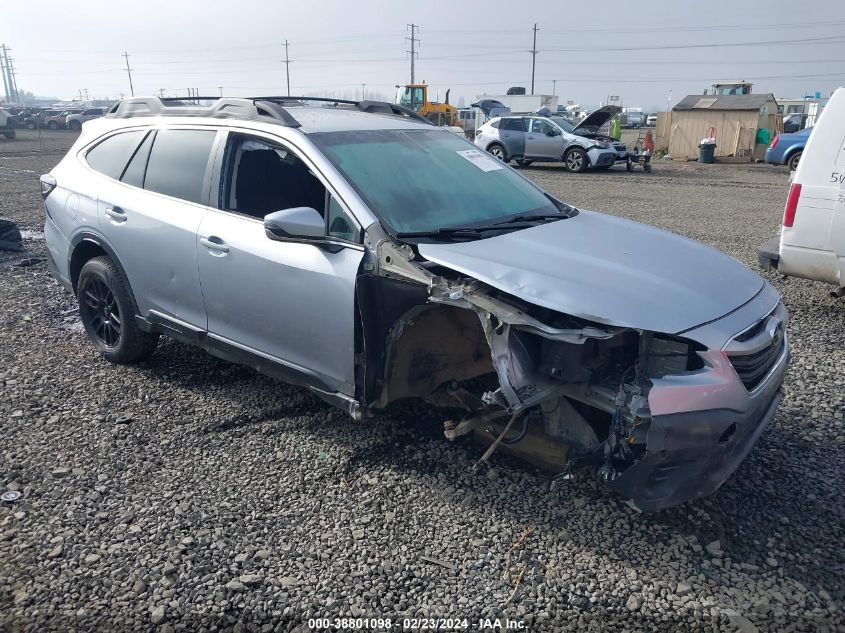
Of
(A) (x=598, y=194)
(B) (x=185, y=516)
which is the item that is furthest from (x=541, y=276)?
(A) (x=598, y=194)

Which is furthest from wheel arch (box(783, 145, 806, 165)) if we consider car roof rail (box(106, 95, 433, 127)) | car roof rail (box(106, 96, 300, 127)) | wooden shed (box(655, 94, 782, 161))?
car roof rail (box(106, 96, 300, 127))

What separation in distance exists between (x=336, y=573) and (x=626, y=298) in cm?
173

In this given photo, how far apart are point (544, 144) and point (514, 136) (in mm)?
1028

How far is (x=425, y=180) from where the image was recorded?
3.98m

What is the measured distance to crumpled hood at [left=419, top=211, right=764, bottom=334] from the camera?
2.95 metres

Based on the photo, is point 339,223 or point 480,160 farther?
point 480,160

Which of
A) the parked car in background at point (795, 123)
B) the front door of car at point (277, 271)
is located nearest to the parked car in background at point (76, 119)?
the parked car in background at point (795, 123)

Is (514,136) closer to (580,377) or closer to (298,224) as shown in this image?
(298,224)

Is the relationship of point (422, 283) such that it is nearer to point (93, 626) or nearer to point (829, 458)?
point (93, 626)

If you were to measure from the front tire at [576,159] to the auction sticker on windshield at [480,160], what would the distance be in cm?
1770

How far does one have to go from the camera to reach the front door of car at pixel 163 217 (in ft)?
13.9

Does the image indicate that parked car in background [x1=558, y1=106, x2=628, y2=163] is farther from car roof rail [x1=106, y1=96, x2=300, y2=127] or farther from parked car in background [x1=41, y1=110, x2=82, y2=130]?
parked car in background [x1=41, y1=110, x2=82, y2=130]

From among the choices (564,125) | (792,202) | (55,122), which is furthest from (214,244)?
(55,122)

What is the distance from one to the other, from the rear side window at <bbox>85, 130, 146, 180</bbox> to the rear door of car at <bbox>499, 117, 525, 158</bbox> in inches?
725
